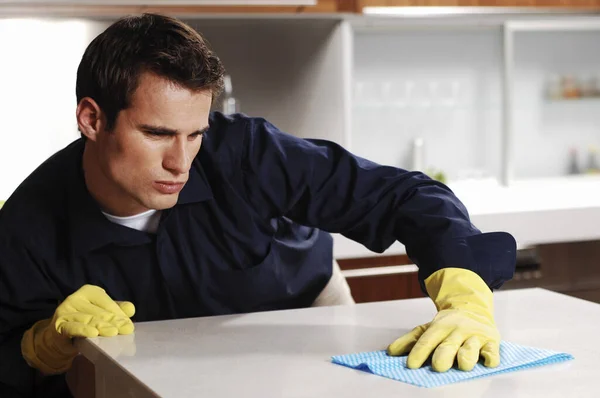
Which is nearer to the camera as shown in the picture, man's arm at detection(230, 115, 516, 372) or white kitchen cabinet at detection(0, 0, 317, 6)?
man's arm at detection(230, 115, 516, 372)

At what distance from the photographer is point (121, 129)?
1676 millimetres

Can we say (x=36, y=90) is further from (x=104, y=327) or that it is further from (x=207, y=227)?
(x=104, y=327)

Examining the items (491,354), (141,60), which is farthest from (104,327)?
(491,354)

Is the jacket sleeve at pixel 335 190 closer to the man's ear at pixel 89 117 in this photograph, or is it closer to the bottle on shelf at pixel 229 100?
the man's ear at pixel 89 117

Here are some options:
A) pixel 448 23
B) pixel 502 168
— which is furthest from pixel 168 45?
pixel 502 168

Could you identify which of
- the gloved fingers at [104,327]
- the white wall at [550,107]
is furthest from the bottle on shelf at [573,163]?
the gloved fingers at [104,327]

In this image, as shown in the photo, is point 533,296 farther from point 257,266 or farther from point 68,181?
point 68,181

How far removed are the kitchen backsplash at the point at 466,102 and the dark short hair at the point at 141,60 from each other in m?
1.79

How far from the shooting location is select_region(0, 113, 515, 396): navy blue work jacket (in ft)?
5.74

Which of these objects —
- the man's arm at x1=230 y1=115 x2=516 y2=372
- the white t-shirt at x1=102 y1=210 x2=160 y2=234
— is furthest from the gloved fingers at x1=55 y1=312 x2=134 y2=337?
the man's arm at x1=230 y1=115 x2=516 y2=372

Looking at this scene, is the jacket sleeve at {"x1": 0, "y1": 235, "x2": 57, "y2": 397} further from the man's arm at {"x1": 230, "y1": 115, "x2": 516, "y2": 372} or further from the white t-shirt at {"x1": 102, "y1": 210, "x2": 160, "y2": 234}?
the man's arm at {"x1": 230, "y1": 115, "x2": 516, "y2": 372}

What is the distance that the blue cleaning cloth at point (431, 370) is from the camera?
1.14 m

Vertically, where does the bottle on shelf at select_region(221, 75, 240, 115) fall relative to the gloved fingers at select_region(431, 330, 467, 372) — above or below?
above

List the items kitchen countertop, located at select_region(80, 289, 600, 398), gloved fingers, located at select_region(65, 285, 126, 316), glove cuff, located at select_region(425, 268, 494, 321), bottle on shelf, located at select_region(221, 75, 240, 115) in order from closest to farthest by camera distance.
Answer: kitchen countertop, located at select_region(80, 289, 600, 398), glove cuff, located at select_region(425, 268, 494, 321), gloved fingers, located at select_region(65, 285, 126, 316), bottle on shelf, located at select_region(221, 75, 240, 115)
